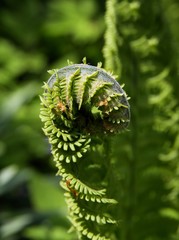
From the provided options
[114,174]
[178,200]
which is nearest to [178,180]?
[178,200]

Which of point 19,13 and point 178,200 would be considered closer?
point 178,200

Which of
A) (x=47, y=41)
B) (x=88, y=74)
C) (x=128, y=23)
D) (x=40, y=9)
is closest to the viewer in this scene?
(x=88, y=74)

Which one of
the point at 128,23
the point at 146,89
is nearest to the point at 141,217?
the point at 146,89

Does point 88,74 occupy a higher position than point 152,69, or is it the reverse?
point 152,69

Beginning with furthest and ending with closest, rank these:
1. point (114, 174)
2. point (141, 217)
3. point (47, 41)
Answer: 1. point (47, 41)
2. point (141, 217)
3. point (114, 174)

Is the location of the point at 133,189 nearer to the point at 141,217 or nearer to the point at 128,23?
the point at 141,217

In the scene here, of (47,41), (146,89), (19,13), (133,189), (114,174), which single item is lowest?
(114,174)

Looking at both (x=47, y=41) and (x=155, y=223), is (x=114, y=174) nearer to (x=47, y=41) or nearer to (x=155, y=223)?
(x=155, y=223)
